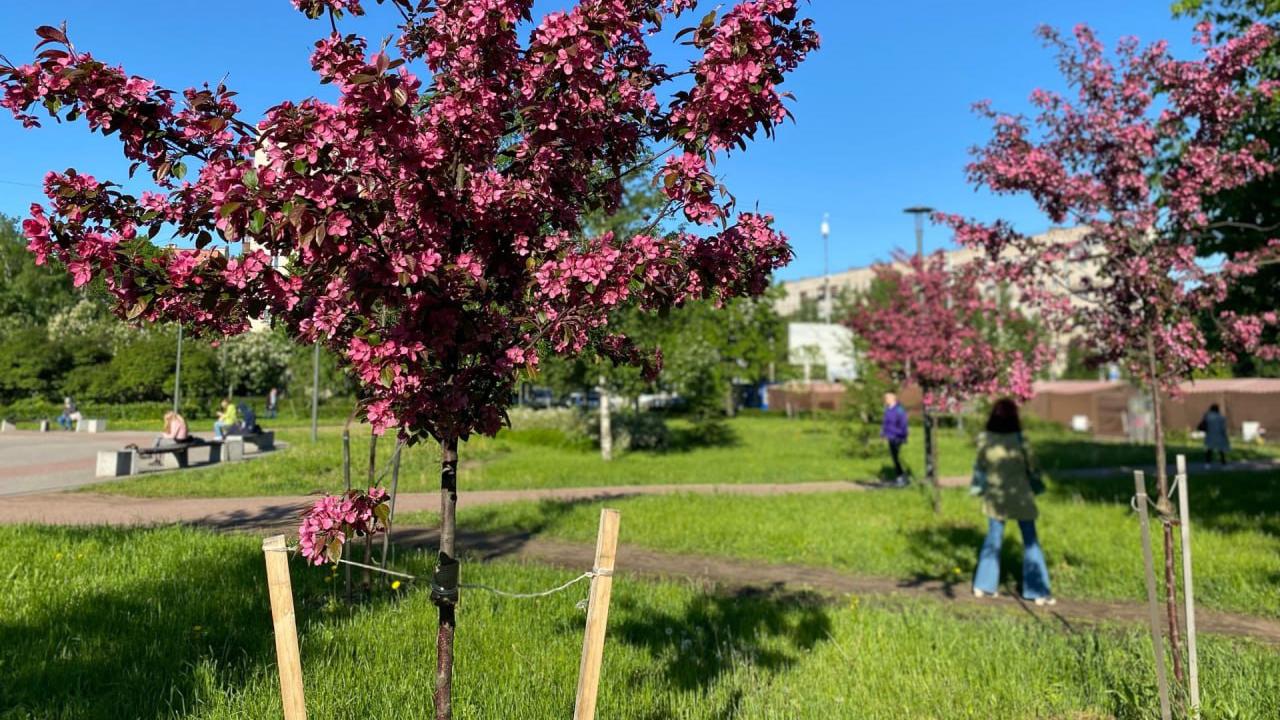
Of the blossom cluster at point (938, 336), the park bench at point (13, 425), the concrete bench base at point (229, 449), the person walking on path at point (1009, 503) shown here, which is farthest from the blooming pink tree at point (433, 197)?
the park bench at point (13, 425)

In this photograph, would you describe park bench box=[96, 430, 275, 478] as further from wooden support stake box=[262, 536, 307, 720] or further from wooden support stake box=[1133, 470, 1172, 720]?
wooden support stake box=[1133, 470, 1172, 720]

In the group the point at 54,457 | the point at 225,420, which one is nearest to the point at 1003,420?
the point at 54,457

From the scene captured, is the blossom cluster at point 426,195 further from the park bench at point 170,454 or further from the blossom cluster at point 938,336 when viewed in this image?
the park bench at point 170,454

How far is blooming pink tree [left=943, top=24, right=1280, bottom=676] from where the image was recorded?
6.65 meters

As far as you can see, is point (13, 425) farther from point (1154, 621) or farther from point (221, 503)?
point (1154, 621)

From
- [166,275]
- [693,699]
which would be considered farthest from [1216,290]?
[166,275]

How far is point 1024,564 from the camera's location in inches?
276

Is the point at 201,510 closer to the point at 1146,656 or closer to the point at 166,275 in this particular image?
the point at 166,275

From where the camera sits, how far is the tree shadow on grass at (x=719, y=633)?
470 cm

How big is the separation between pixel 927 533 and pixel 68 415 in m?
25.4

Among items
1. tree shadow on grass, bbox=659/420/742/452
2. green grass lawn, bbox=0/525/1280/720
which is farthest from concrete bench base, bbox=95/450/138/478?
tree shadow on grass, bbox=659/420/742/452

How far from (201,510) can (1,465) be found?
6.45 metres

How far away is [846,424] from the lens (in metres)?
23.4

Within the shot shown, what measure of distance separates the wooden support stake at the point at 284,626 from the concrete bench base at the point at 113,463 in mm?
13617
